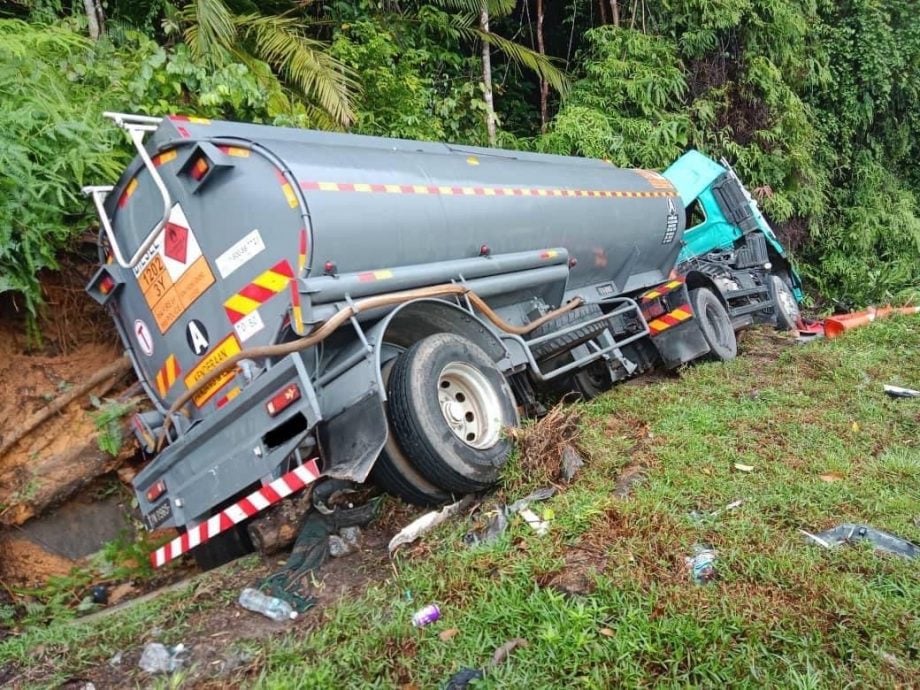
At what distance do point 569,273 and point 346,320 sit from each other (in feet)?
8.08

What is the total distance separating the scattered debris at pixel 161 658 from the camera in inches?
107

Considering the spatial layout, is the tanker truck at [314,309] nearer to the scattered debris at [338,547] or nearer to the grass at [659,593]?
the scattered debris at [338,547]

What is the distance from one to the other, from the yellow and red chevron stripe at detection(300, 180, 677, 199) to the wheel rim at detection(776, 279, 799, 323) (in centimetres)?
359

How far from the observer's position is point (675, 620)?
94.8 inches

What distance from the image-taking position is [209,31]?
6227 millimetres

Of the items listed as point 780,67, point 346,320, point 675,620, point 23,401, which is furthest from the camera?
point 780,67

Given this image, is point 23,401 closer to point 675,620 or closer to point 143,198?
point 143,198

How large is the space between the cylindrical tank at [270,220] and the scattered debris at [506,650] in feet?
6.13

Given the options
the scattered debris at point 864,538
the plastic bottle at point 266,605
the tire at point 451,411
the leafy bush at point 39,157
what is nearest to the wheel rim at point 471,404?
the tire at point 451,411

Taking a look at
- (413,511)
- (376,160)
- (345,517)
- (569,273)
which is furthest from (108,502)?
(569,273)

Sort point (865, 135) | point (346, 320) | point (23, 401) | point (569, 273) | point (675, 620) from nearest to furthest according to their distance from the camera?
point (675, 620), point (346, 320), point (23, 401), point (569, 273), point (865, 135)

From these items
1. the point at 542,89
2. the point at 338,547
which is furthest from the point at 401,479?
the point at 542,89

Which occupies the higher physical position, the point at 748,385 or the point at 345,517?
the point at 345,517

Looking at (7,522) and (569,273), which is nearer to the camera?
(7,522)
